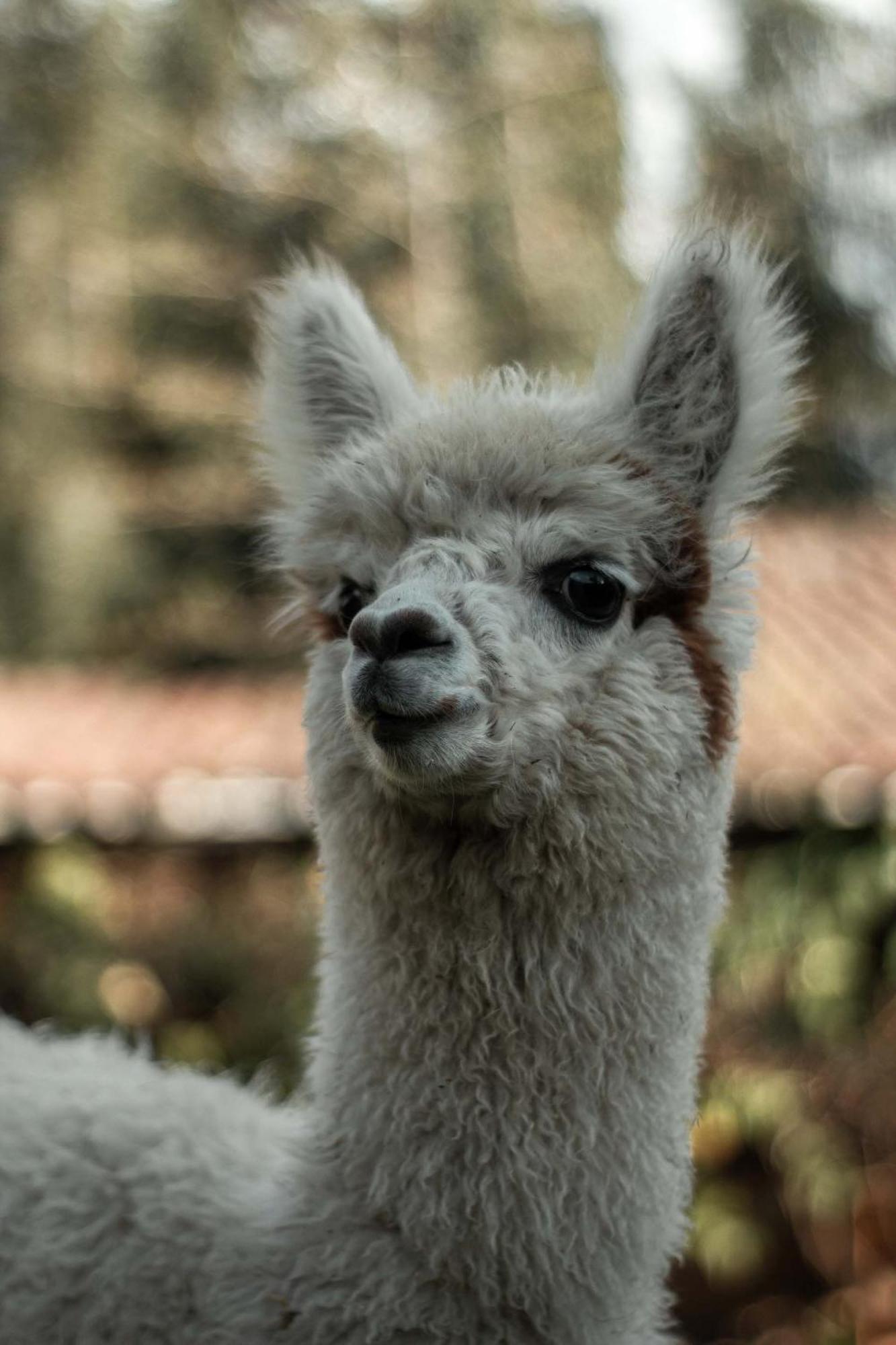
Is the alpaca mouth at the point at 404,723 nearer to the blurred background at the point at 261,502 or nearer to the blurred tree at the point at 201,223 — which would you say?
the blurred background at the point at 261,502

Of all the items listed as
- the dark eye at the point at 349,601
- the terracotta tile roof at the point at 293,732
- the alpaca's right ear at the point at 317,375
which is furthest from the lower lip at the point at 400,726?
the terracotta tile roof at the point at 293,732

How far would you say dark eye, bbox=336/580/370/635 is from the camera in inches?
64.4

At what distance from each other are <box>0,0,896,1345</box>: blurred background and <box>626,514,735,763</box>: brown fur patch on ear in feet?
1.46

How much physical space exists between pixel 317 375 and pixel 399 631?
751 millimetres

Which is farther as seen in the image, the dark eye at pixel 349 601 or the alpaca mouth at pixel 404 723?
the dark eye at pixel 349 601

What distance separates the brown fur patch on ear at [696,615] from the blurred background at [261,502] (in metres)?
0.44

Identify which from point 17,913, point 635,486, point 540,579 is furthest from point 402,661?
point 17,913

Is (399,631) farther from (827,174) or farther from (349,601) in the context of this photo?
(827,174)

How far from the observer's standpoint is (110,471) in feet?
34.1

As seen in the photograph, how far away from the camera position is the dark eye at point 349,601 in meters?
1.63

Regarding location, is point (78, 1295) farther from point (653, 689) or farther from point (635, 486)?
point (635, 486)

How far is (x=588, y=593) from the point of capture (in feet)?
4.96

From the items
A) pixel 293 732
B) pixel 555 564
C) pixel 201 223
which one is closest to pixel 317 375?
pixel 555 564

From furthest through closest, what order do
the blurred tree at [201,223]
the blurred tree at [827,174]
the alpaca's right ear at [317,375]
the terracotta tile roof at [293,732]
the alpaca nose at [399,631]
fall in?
the blurred tree at [201,223] < the blurred tree at [827,174] < the terracotta tile roof at [293,732] < the alpaca's right ear at [317,375] < the alpaca nose at [399,631]
